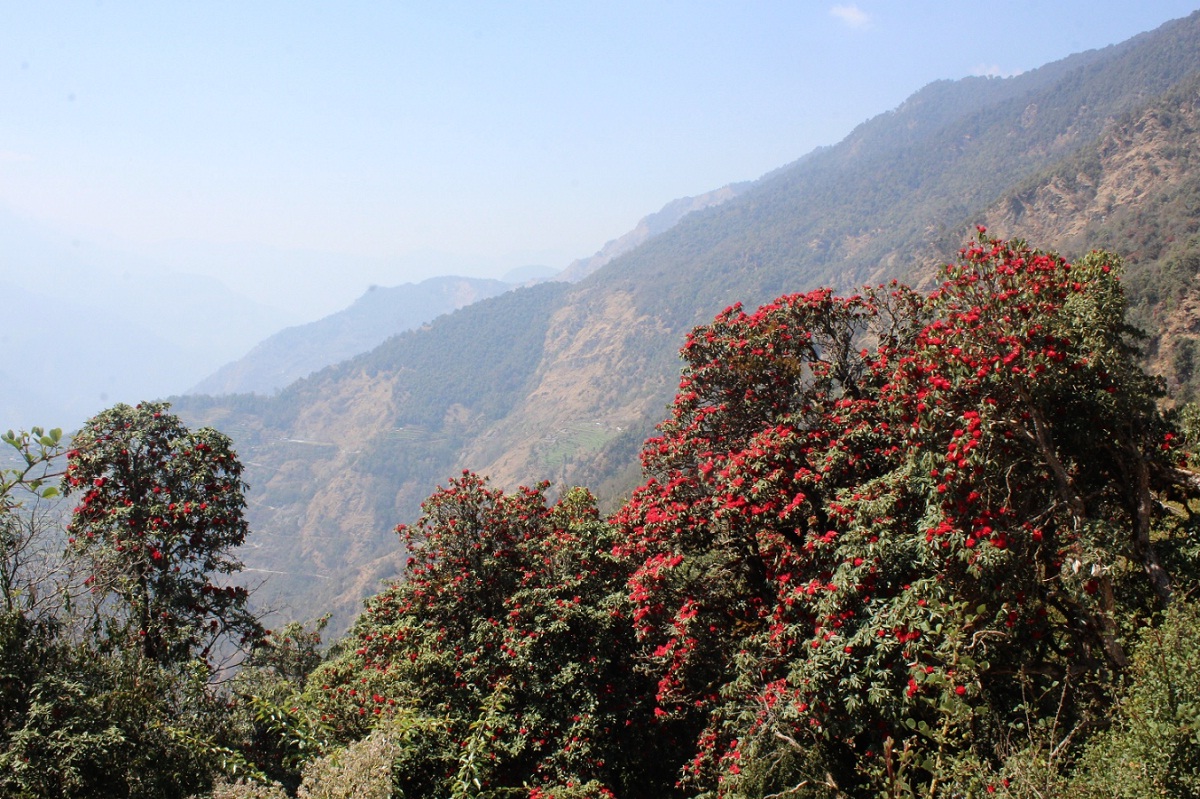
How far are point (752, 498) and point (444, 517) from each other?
554 centimetres

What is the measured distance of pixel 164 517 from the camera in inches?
509

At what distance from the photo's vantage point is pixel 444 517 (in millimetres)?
11688

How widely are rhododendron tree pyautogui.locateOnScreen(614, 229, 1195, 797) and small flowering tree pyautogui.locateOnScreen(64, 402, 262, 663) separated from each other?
915cm

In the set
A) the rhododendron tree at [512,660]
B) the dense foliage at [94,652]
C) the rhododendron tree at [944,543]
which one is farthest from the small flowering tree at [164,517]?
the rhododendron tree at [944,543]

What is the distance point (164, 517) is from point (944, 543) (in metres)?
13.2

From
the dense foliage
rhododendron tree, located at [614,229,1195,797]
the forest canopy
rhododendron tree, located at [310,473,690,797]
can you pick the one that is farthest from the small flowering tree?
rhododendron tree, located at [614,229,1195,797]

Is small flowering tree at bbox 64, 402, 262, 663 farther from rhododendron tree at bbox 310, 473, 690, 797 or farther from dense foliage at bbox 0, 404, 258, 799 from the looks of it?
rhododendron tree at bbox 310, 473, 690, 797

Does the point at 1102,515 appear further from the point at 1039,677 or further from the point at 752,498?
the point at 752,498

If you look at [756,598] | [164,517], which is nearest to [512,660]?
[756,598]

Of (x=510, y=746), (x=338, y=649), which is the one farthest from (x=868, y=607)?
(x=338, y=649)

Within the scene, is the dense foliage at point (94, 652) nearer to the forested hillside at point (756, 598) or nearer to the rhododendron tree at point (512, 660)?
the forested hillside at point (756, 598)

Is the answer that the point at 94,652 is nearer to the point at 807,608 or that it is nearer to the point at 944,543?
the point at 807,608

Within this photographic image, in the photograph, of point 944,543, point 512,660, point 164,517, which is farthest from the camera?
point 164,517

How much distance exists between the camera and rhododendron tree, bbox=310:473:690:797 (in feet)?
31.4
